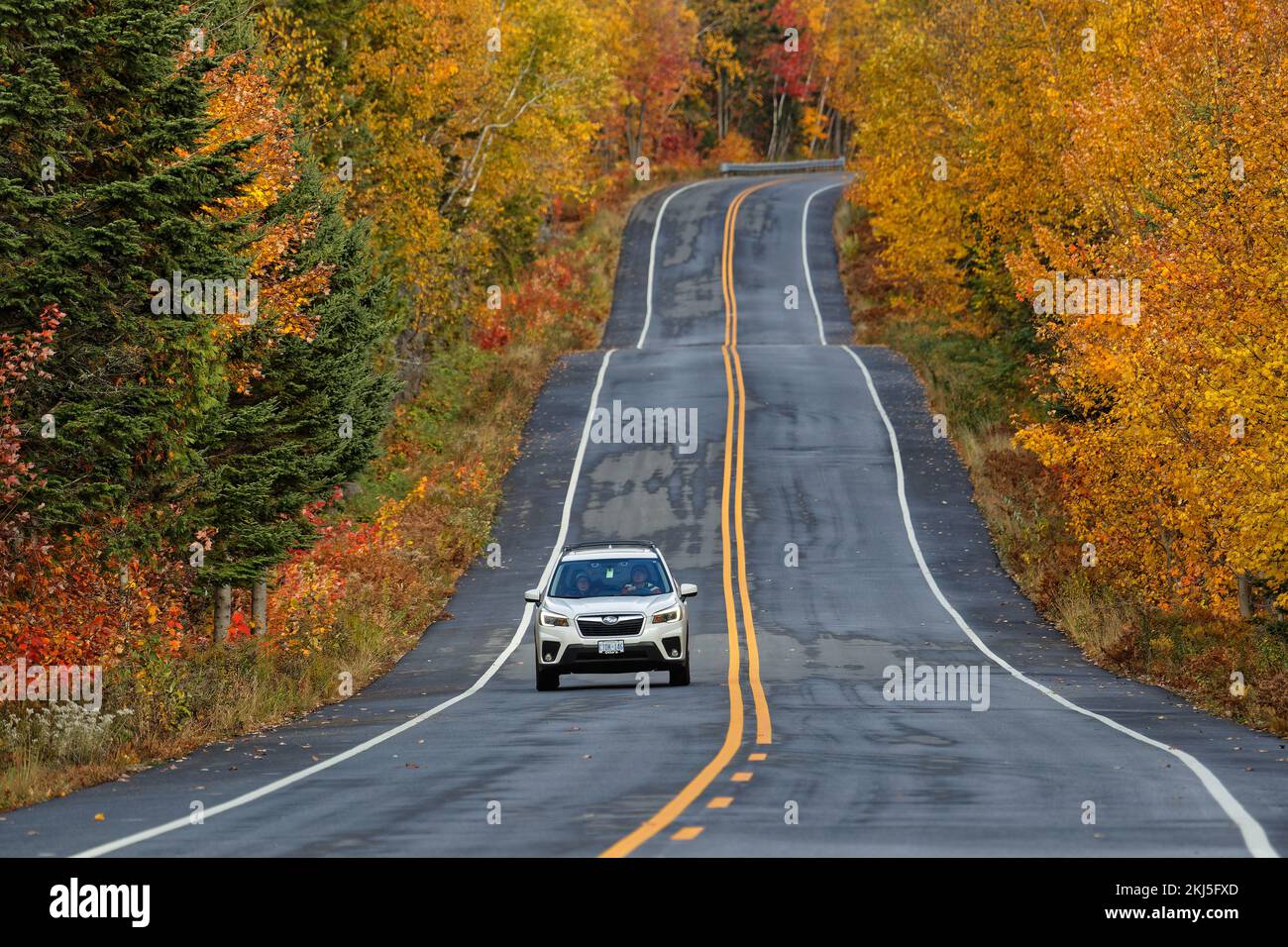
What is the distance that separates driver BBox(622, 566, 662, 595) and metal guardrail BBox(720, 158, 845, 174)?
269 ft

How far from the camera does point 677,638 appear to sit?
2342 cm

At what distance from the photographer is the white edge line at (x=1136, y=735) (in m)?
11.6

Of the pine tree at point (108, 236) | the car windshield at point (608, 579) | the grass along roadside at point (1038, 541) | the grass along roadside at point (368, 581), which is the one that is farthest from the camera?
the grass along roadside at point (1038, 541)

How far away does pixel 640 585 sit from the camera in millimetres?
23891

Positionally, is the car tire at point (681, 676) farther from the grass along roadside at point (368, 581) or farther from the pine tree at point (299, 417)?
the pine tree at point (299, 417)

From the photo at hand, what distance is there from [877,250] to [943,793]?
64.7m

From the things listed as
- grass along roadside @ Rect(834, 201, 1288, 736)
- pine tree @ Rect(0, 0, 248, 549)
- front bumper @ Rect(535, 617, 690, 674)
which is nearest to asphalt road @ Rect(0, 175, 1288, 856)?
front bumper @ Rect(535, 617, 690, 674)

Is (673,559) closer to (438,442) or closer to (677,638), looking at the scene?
(438,442)

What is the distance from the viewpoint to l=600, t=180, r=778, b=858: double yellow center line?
502 inches

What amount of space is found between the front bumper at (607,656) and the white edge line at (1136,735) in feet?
16.2

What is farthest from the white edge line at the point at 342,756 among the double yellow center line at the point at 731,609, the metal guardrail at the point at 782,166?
the metal guardrail at the point at 782,166

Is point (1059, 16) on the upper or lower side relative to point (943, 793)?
upper

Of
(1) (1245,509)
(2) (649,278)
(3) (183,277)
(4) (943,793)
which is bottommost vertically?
(4) (943,793)
